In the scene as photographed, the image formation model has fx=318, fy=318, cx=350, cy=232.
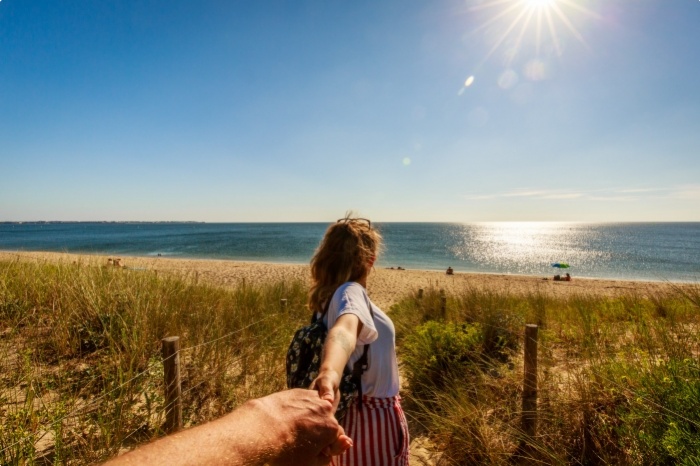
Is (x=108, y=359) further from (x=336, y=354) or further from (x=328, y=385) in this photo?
(x=328, y=385)

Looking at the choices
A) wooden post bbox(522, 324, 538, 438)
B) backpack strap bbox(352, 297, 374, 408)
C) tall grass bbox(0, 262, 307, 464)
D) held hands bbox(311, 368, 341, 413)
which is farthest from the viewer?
wooden post bbox(522, 324, 538, 438)

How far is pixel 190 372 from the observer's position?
3.57m

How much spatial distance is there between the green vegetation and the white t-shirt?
54.7 inches

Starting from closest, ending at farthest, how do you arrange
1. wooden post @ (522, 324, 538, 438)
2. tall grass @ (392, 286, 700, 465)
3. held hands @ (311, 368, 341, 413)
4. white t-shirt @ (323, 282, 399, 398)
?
held hands @ (311, 368, 341, 413) < white t-shirt @ (323, 282, 399, 398) < tall grass @ (392, 286, 700, 465) < wooden post @ (522, 324, 538, 438)

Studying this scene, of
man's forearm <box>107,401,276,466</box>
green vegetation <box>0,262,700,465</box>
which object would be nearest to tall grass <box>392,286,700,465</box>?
green vegetation <box>0,262,700,465</box>

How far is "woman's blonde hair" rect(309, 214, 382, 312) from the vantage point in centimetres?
168

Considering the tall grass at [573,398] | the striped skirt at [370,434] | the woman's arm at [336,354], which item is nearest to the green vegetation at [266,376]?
the tall grass at [573,398]

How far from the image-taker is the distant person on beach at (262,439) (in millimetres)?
604

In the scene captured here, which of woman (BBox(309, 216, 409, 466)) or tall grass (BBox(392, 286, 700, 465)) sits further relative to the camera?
tall grass (BBox(392, 286, 700, 465))

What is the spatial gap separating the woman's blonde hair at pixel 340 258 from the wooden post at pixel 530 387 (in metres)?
2.36

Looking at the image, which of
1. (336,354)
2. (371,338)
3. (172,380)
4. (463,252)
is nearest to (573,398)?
(371,338)

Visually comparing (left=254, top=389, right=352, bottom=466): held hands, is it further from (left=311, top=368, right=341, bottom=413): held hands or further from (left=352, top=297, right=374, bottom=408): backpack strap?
(left=352, top=297, right=374, bottom=408): backpack strap

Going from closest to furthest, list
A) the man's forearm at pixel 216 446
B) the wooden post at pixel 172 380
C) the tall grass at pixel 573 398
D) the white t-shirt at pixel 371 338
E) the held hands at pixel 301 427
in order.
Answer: the man's forearm at pixel 216 446
the held hands at pixel 301 427
the white t-shirt at pixel 371 338
the tall grass at pixel 573 398
the wooden post at pixel 172 380

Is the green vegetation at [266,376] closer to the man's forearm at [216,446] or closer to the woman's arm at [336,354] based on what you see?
the woman's arm at [336,354]
